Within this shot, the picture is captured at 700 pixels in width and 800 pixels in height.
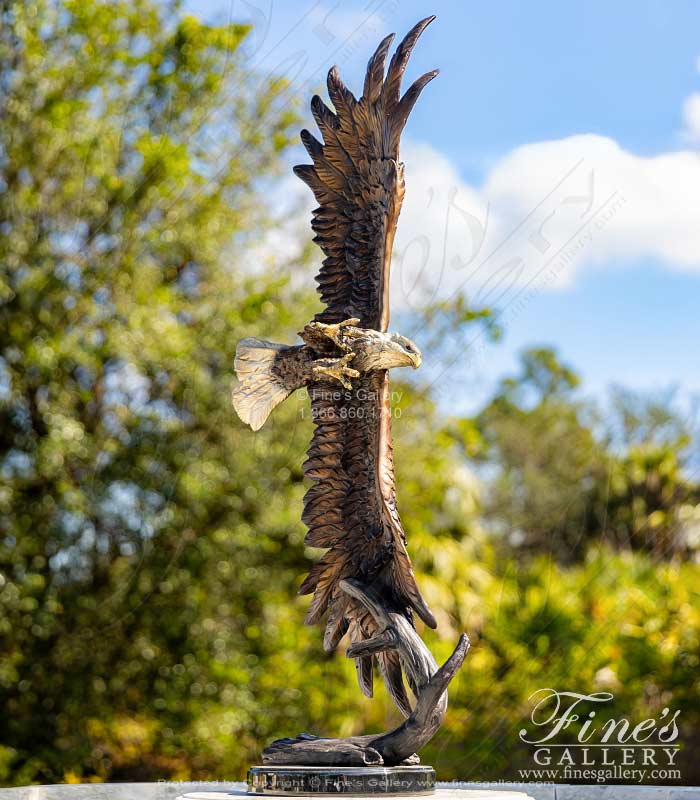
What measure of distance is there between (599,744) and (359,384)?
22.8 feet

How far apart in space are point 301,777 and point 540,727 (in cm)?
735

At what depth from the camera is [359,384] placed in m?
5.68

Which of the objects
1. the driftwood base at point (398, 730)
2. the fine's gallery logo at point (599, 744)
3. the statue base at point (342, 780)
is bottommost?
the fine's gallery logo at point (599, 744)

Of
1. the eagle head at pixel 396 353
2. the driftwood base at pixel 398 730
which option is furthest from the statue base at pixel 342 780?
the eagle head at pixel 396 353

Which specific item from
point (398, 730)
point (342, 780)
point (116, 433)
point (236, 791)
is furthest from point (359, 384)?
point (116, 433)

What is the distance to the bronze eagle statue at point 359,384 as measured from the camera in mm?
5605

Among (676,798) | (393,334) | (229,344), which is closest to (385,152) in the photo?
(393,334)

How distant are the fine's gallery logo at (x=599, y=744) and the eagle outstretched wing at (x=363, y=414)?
5.39m

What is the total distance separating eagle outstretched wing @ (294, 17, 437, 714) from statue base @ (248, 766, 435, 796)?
619 millimetres

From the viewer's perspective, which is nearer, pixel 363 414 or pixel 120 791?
pixel 363 414

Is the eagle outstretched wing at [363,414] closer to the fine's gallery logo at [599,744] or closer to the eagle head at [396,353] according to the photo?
the eagle head at [396,353]

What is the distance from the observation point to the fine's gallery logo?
35.1 feet

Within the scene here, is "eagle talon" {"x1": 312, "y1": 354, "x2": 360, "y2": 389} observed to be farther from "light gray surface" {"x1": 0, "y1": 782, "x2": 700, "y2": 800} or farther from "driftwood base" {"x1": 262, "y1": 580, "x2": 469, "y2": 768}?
"light gray surface" {"x1": 0, "y1": 782, "x2": 700, "y2": 800}

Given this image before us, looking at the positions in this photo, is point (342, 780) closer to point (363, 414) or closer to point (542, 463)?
point (363, 414)
